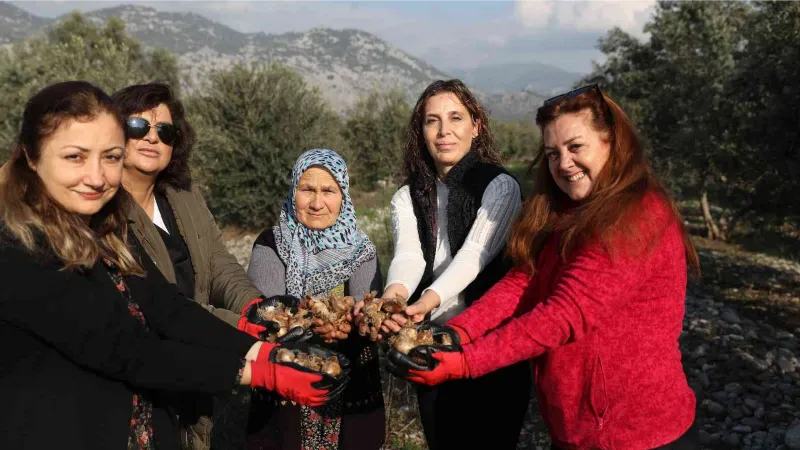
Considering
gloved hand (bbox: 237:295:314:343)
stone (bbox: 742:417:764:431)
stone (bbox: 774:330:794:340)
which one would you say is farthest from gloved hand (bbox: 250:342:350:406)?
stone (bbox: 774:330:794:340)

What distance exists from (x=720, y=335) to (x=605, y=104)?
23.9 feet

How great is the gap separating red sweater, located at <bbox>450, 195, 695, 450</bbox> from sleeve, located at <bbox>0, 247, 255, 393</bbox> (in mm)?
994

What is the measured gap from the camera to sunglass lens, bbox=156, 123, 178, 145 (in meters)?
3.27

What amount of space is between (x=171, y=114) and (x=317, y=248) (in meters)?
1.14

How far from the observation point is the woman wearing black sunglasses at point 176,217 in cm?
306

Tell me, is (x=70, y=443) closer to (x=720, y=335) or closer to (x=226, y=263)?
(x=226, y=263)

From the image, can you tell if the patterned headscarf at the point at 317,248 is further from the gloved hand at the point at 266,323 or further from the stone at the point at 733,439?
the stone at the point at 733,439

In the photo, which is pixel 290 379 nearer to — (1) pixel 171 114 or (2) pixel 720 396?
(1) pixel 171 114

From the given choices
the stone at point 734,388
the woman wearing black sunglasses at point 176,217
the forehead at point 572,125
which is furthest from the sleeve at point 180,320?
the stone at point 734,388

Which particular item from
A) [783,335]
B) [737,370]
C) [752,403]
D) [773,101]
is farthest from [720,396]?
[773,101]

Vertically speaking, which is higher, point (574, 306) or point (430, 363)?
point (574, 306)

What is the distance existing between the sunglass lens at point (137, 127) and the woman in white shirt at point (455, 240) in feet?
4.64

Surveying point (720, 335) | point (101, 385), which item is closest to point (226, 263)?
point (101, 385)

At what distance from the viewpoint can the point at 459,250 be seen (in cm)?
291
